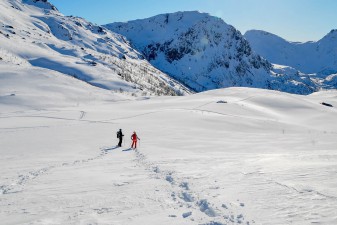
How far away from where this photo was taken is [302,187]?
34.4 ft

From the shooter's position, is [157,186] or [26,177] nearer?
[157,186]

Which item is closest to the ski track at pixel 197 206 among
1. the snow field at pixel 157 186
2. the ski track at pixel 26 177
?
the snow field at pixel 157 186

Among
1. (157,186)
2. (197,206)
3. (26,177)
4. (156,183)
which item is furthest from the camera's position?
(26,177)

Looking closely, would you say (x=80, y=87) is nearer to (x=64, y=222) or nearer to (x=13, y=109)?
(x=13, y=109)

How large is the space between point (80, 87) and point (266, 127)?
60372 millimetres

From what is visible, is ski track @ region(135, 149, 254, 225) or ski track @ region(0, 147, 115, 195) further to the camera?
ski track @ region(0, 147, 115, 195)

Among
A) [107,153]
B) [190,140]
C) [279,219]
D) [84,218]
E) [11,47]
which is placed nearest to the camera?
[279,219]

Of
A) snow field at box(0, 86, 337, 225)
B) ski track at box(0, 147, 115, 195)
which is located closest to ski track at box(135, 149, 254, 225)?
snow field at box(0, 86, 337, 225)

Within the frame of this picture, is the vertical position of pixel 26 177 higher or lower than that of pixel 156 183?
lower

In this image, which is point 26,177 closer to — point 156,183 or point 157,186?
point 156,183

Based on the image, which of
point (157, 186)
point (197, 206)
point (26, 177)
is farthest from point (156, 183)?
point (26, 177)

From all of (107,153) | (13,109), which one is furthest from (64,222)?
(13,109)

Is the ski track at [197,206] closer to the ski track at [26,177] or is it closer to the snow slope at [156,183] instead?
the snow slope at [156,183]

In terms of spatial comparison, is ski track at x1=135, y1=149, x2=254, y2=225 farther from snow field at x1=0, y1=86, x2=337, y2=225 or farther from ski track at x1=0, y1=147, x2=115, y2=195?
ski track at x1=0, y1=147, x2=115, y2=195
